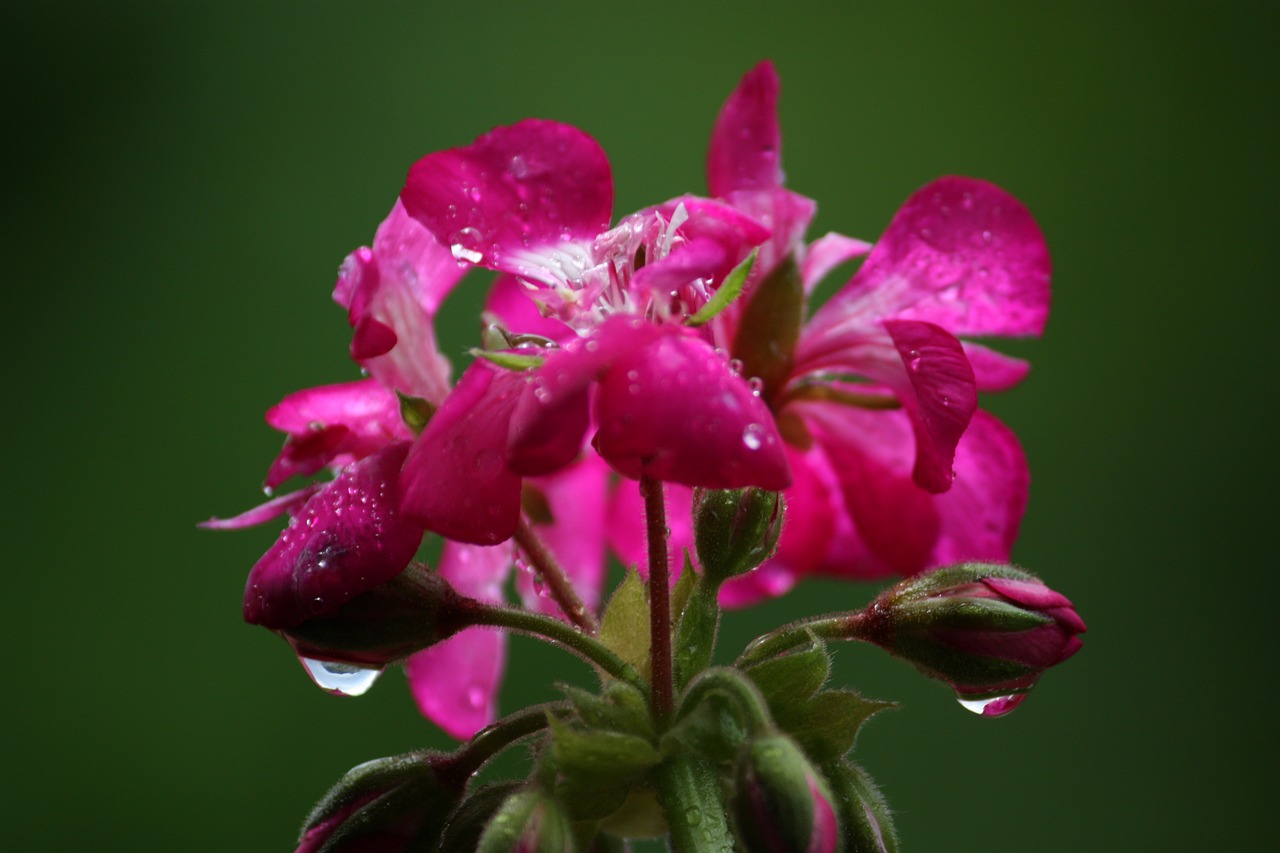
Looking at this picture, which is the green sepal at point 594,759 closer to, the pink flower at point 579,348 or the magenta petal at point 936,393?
the pink flower at point 579,348

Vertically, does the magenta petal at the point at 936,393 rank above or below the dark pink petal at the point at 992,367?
above

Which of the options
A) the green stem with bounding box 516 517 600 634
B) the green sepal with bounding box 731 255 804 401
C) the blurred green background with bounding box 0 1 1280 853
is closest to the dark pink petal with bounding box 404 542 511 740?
the green stem with bounding box 516 517 600 634

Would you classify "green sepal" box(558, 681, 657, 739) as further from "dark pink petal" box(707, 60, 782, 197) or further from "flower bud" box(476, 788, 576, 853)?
"dark pink petal" box(707, 60, 782, 197)

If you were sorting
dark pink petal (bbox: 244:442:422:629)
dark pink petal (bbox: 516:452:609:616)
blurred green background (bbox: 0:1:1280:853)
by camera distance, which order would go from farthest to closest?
blurred green background (bbox: 0:1:1280:853) → dark pink petal (bbox: 516:452:609:616) → dark pink petal (bbox: 244:442:422:629)

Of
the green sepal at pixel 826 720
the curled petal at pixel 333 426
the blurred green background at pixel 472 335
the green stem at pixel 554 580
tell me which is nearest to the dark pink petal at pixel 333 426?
the curled petal at pixel 333 426

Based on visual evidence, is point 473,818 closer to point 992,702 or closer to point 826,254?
point 992,702

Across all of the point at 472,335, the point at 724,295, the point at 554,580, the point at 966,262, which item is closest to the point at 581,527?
the point at 554,580

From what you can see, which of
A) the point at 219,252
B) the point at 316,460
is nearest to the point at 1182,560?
the point at 219,252
